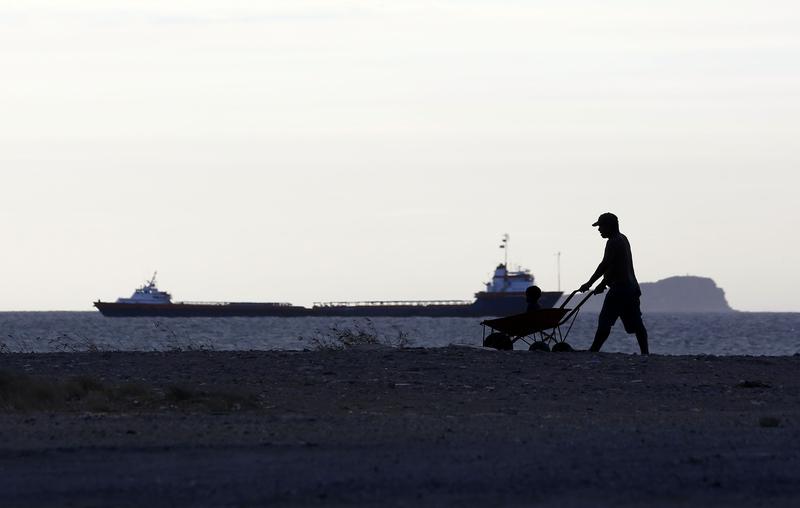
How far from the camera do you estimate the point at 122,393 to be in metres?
11.4

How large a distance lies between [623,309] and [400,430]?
7.59 m

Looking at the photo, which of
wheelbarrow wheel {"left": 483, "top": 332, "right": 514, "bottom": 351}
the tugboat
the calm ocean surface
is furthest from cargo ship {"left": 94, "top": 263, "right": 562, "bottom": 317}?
wheelbarrow wheel {"left": 483, "top": 332, "right": 514, "bottom": 351}

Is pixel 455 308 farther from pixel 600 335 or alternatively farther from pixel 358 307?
pixel 600 335

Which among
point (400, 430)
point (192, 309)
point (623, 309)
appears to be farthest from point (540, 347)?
point (192, 309)

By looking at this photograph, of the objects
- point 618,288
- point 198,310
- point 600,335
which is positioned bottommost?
point 600,335

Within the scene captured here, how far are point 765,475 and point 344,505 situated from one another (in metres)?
2.12

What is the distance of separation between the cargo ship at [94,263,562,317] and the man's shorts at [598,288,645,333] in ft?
349

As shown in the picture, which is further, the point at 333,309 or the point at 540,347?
the point at 333,309

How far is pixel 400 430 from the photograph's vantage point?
29.2ft

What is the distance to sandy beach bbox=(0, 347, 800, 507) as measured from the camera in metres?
6.35

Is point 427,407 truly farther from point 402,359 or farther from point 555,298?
point 555,298

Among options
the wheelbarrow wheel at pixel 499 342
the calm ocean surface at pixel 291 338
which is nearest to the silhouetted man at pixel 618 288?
the wheelbarrow wheel at pixel 499 342

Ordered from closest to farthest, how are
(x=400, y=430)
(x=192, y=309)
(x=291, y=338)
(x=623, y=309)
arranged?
1. (x=400, y=430)
2. (x=623, y=309)
3. (x=291, y=338)
4. (x=192, y=309)

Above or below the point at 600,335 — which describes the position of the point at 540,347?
below
